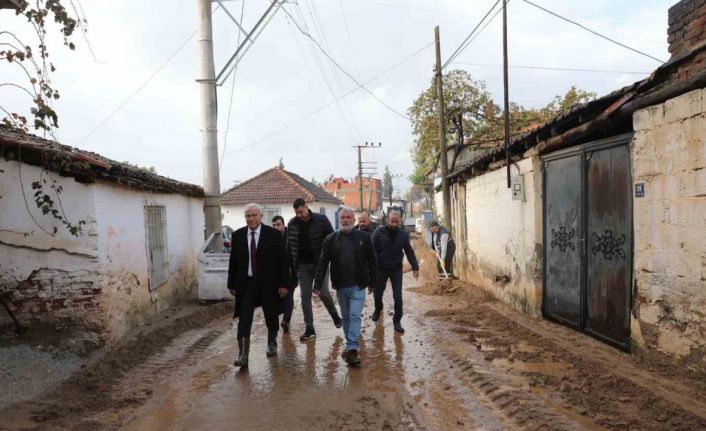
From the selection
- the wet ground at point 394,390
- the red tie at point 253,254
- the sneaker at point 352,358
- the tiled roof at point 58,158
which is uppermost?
the tiled roof at point 58,158

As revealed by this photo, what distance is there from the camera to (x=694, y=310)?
14.8ft

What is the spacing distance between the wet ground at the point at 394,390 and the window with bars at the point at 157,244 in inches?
83.3

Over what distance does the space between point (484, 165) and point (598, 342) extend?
17.8 feet

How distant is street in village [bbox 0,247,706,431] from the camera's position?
4.04m

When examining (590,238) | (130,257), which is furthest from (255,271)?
(590,238)

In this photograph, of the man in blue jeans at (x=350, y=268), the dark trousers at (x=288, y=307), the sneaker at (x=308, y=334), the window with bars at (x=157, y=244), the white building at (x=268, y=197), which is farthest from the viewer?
the white building at (x=268, y=197)

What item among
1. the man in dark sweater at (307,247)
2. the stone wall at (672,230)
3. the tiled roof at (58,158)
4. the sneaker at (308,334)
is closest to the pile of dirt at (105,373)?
the sneaker at (308,334)

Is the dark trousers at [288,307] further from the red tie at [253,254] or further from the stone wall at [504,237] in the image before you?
the stone wall at [504,237]

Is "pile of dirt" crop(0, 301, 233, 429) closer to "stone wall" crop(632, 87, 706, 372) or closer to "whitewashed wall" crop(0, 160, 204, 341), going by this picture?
"whitewashed wall" crop(0, 160, 204, 341)

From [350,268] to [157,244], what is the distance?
485cm

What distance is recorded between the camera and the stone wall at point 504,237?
25.7 ft

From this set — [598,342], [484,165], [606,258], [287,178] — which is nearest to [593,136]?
[606,258]

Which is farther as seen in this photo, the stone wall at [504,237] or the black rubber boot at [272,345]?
the stone wall at [504,237]

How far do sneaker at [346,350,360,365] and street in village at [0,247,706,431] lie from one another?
0.13 m
